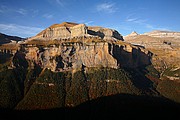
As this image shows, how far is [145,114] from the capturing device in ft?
592

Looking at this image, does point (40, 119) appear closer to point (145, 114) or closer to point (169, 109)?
point (145, 114)

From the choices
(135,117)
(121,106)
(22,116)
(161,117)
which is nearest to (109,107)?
(121,106)

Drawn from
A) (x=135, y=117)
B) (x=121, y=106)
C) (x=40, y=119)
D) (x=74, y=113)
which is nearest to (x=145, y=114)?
(x=135, y=117)

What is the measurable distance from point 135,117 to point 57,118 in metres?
63.6

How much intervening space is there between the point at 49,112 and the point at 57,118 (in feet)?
40.2

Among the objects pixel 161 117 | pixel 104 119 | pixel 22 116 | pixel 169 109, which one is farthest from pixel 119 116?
pixel 22 116

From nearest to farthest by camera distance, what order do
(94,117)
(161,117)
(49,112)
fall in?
1. (161,117)
2. (94,117)
3. (49,112)

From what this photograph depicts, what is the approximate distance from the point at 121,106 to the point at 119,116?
52.0 feet

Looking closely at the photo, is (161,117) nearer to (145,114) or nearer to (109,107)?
(145,114)

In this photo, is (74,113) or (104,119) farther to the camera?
(74,113)

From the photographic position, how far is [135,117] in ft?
577

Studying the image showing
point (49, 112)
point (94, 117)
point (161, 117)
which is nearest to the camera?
point (161, 117)

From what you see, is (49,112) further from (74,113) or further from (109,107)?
(109,107)

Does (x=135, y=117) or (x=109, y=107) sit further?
(x=109, y=107)
